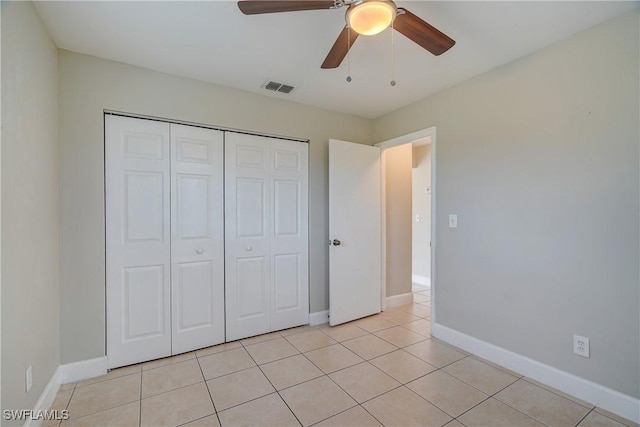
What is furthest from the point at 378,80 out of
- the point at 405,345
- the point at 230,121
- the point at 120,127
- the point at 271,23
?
the point at 405,345

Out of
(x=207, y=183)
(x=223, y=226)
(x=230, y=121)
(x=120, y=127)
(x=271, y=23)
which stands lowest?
(x=223, y=226)

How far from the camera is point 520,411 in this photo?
1.77 metres

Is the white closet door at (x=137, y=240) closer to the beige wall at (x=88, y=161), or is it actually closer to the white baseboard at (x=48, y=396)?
the beige wall at (x=88, y=161)

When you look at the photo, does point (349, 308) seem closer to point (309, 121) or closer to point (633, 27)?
point (309, 121)

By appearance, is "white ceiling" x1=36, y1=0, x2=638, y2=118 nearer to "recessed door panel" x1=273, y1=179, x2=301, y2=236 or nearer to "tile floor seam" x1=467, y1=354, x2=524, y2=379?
"recessed door panel" x1=273, y1=179, x2=301, y2=236

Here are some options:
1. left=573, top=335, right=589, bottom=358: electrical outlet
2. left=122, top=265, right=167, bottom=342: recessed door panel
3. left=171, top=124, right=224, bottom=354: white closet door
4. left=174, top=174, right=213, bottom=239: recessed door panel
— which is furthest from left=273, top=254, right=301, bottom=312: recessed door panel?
left=573, top=335, right=589, bottom=358: electrical outlet

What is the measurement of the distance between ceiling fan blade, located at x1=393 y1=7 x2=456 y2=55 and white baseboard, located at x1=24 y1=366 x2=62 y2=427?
2.83 meters

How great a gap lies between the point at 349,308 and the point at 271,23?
2.76 metres

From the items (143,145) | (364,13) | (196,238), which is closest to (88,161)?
(143,145)

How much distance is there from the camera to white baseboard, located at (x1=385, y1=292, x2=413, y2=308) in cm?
372

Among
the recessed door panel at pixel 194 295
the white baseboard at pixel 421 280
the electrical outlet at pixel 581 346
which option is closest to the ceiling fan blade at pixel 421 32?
the electrical outlet at pixel 581 346

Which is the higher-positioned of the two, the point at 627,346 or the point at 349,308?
the point at 627,346

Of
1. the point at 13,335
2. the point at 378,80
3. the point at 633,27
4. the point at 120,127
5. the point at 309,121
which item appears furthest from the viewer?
the point at 309,121

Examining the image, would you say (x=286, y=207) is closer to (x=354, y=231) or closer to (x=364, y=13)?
(x=354, y=231)
